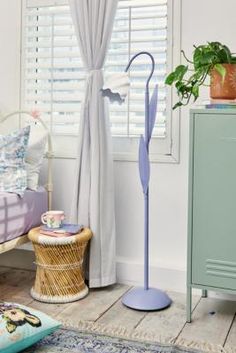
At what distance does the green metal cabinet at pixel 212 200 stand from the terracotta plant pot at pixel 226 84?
11cm

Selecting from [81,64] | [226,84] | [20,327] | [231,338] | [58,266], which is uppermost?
[81,64]

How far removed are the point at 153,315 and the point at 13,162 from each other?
1.14 metres

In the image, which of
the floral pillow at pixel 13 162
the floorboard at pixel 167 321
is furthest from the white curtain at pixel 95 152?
the floorboard at pixel 167 321

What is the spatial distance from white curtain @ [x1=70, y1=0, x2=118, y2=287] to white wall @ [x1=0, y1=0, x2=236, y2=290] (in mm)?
161

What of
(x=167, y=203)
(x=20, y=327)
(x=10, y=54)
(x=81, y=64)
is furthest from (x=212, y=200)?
(x=10, y=54)

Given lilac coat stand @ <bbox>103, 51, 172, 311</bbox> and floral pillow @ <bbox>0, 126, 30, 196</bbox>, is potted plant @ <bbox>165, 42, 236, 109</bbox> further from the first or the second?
floral pillow @ <bbox>0, 126, 30, 196</bbox>

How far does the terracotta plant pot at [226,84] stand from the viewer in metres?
2.47

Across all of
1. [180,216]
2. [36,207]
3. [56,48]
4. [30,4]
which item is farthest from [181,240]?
[30,4]

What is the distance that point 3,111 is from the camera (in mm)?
3455

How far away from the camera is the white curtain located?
9.77 ft

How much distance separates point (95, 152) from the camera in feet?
9.77

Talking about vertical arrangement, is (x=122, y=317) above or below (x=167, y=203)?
below

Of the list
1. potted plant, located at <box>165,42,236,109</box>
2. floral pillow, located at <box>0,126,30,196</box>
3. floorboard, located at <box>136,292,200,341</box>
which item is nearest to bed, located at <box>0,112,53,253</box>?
floral pillow, located at <box>0,126,30,196</box>

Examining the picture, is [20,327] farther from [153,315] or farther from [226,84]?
[226,84]
